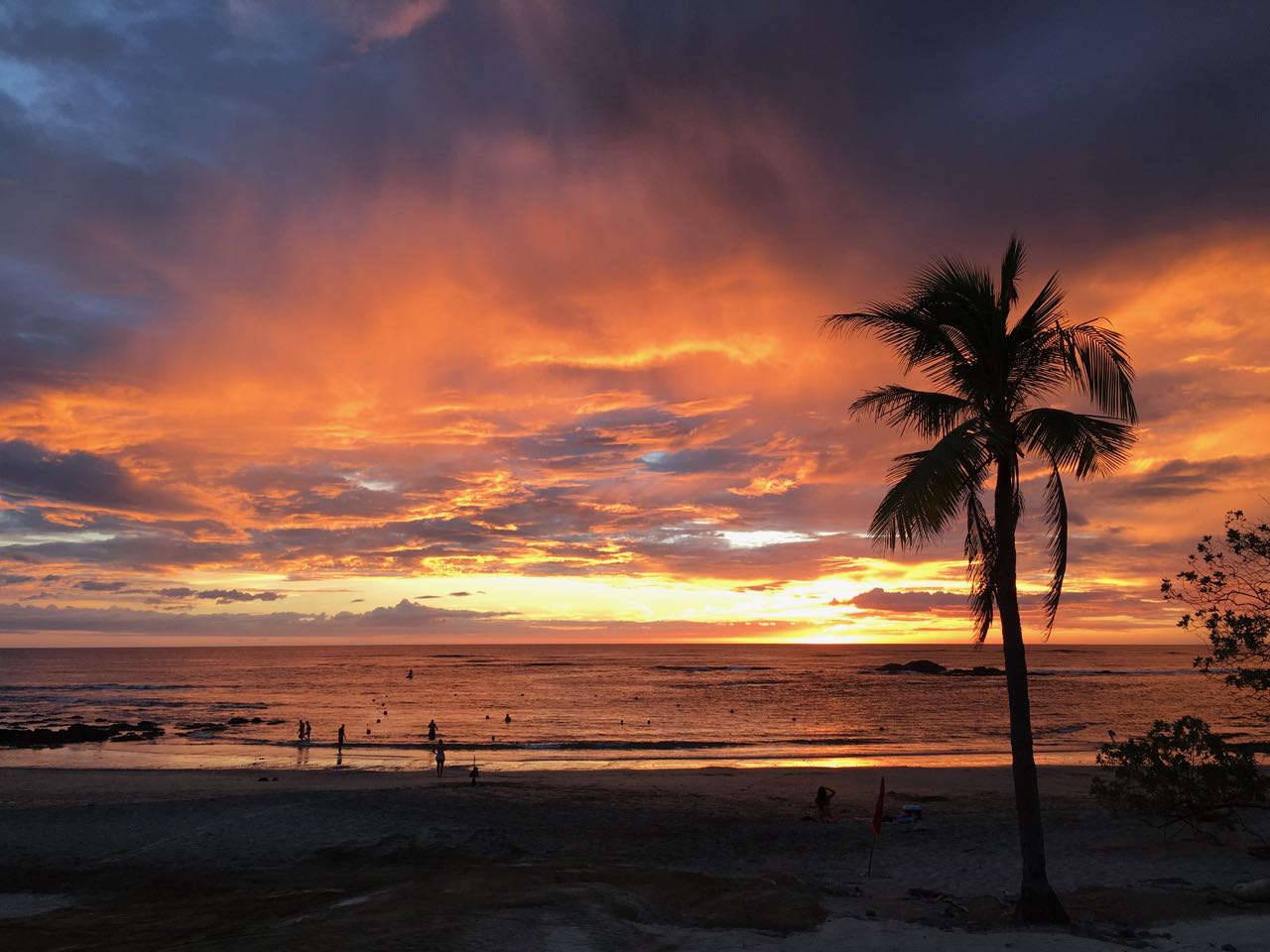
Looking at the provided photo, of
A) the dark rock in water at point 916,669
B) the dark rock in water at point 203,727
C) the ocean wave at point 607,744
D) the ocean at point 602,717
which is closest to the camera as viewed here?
the ocean at point 602,717

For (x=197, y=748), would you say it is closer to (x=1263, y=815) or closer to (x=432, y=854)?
(x=432, y=854)

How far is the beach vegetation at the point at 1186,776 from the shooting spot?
1609 cm

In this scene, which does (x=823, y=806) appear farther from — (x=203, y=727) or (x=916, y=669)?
(x=916, y=669)

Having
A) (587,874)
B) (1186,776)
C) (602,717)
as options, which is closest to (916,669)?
(602,717)

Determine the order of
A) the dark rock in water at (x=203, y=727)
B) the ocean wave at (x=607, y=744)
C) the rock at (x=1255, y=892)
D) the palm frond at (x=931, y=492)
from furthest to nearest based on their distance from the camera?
the dark rock in water at (x=203, y=727) < the ocean wave at (x=607, y=744) < the rock at (x=1255, y=892) < the palm frond at (x=931, y=492)

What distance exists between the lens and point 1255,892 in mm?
14648

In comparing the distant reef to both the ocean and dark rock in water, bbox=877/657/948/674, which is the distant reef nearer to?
dark rock in water, bbox=877/657/948/674

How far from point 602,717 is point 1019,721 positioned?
6106 cm

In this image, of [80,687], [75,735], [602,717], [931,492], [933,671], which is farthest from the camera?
[933,671]

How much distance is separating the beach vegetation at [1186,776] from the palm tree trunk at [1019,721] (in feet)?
16.2

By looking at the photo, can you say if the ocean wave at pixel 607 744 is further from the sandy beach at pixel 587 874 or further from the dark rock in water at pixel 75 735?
the sandy beach at pixel 587 874

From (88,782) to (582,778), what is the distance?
22.6 metres

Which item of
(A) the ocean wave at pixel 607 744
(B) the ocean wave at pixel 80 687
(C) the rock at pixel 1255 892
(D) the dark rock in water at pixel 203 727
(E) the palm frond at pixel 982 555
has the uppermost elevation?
(E) the palm frond at pixel 982 555

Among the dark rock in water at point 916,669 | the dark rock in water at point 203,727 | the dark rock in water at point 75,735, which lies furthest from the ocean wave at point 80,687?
the dark rock in water at point 916,669
